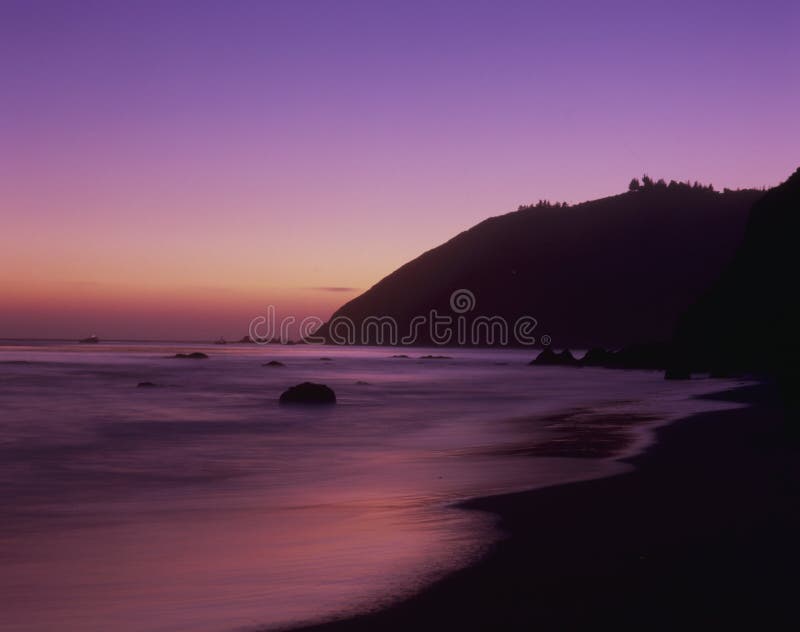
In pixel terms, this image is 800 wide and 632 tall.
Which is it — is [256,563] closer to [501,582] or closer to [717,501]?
[501,582]

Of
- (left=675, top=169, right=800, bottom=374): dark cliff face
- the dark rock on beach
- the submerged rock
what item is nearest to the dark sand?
(left=675, top=169, right=800, bottom=374): dark cliff face

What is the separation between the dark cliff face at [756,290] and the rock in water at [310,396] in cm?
1670

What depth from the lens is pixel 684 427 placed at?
20.8 m

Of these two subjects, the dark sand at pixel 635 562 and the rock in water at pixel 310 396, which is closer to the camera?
the dark sand at pixel 635 562

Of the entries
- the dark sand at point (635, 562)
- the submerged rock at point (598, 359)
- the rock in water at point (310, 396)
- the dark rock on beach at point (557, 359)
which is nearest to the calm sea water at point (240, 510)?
the dark sand at point (635, 562)

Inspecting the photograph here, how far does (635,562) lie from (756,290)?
3001cm

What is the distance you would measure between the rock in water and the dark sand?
22253mm

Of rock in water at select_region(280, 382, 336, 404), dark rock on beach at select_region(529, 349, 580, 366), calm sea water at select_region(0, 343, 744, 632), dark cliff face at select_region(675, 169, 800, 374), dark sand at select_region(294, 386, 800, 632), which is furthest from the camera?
dark rock on beach at select_region(529, 349, 580, 366)

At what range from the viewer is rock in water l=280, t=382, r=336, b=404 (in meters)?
33.7

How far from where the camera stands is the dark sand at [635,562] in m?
5.55

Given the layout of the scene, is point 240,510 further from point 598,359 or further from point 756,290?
point 598,359

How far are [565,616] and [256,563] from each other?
10.5 ft

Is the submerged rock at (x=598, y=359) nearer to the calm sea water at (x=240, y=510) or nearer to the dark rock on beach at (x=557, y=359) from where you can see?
the dark rock on beach at (x=557, y=359)

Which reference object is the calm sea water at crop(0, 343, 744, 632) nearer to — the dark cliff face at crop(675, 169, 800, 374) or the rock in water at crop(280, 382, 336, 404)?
the rock in water at crop(280, 382, 336, 404)
